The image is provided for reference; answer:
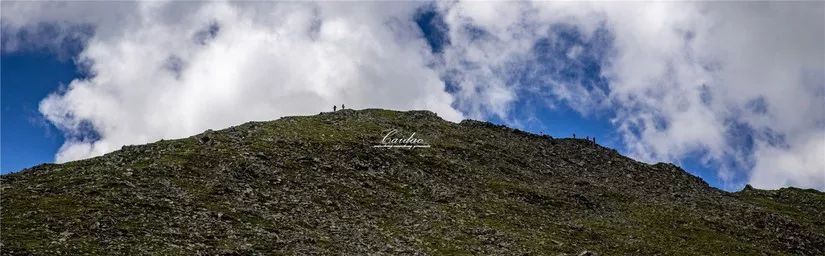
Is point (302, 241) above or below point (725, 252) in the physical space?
below

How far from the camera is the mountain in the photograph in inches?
1622

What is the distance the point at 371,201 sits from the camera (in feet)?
190

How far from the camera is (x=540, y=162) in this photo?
87812 mm

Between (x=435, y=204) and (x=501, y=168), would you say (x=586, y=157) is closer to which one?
(x=501, y=168)

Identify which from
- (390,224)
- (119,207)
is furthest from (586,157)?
(119,207)

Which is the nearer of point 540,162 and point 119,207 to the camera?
point 119,207

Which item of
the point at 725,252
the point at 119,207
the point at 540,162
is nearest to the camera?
the point at 119,207

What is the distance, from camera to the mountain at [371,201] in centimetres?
4119

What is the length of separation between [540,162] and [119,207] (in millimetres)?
58605

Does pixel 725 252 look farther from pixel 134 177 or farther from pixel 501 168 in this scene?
pixel 134 177

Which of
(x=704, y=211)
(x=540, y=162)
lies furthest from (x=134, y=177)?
(x=704, y=211)

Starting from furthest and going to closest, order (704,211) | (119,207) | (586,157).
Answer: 1. (586,157)
2. (704,211)
3. (119,207)

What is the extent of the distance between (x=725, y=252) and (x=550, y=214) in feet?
57.0

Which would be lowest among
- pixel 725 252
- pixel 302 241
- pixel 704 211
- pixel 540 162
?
pixel 302 241
